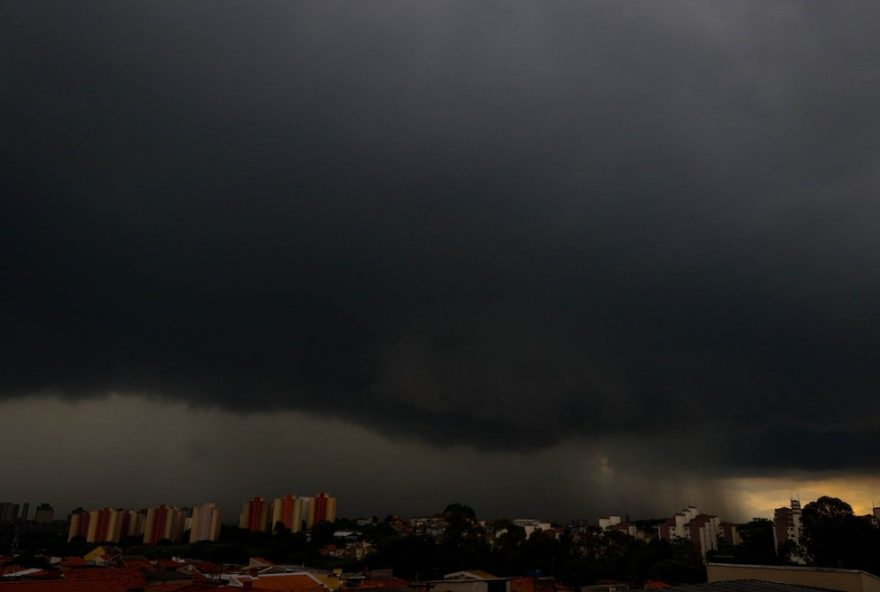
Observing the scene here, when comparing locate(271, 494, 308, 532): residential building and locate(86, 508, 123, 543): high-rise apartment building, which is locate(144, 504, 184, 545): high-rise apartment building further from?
locate(271, 494, 308, 532): residential building

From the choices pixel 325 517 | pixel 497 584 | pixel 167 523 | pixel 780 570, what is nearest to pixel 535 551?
pixel 497 584

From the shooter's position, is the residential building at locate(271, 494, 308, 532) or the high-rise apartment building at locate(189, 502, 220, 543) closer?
the high-rise apartment building at locate(189, 502, 220, 543)

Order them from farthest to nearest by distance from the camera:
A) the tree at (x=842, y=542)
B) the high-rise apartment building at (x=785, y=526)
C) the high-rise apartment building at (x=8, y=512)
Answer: the high-rise apartment building at (x=8, y=512), the high-rise apartment building at (x=785, y=526), the tree at (x=842, y=542)

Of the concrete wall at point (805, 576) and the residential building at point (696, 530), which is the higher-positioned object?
the concrete wall at point (805, 576)

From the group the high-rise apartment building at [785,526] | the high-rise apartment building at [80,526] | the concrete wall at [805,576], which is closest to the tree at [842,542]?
the high-rise apartment building at [785,526]

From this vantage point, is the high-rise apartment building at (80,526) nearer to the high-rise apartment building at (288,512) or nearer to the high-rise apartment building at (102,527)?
the high-rise apartment building at (102,527)

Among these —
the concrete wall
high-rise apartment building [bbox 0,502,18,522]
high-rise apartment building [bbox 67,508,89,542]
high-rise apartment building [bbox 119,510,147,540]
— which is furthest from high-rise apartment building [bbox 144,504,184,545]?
the concrete wall
